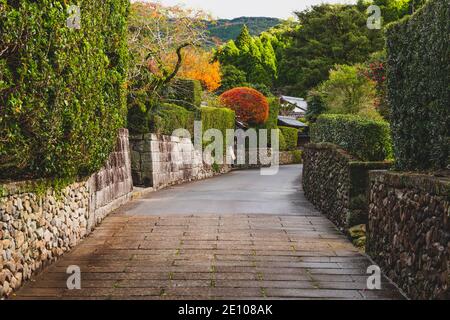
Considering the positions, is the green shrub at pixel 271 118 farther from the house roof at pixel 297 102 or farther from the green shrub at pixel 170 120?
the green shrub at pixel 170 120

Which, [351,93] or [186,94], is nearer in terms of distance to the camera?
[186,94]

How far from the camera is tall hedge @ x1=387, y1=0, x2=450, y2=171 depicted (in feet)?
18.6

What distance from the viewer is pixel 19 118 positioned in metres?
5.78

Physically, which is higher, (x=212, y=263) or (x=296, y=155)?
(x=212, y=263)

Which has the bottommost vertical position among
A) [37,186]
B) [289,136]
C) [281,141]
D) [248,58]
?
[281,141]

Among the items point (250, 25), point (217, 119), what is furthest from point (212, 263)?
point (250, 25)

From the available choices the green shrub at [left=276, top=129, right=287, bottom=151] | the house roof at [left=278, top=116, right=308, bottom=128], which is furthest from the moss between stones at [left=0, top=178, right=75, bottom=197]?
the house roof at [left=278, top=116, right=308, bottom=128]

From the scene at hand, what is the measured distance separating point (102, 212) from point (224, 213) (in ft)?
7.95

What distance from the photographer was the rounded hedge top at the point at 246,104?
33500mm

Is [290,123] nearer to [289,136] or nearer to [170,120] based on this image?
[289,136]

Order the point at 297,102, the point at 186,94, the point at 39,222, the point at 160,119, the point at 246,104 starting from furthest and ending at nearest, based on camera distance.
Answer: the point at 297,102, the point at 246,104, the point at 186,94, the point at 160,119, the point at 39,222

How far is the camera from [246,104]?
1321 inches

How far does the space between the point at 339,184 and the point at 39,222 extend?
5.61 m

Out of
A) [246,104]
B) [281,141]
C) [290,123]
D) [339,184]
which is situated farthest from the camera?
[290,123]
